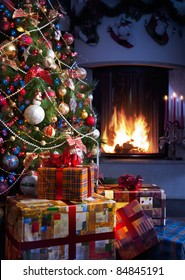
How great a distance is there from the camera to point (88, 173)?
6.49 ft

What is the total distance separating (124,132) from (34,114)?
8.29ft

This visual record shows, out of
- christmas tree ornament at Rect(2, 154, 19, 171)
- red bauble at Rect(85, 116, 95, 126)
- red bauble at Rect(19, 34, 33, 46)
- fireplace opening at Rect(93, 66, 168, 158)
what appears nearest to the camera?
christmas tree ornament at Rect(2, 154, 19, 171)

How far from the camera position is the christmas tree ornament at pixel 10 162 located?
7.78 feet

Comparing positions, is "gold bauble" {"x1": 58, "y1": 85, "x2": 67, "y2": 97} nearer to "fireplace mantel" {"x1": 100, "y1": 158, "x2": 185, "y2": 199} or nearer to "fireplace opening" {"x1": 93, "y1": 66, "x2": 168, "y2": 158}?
"fireplace mantel" {"x1": 100, "y1": 158, "x2": 185, "y2": 199}

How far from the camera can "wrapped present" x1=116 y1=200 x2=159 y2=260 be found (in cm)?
194

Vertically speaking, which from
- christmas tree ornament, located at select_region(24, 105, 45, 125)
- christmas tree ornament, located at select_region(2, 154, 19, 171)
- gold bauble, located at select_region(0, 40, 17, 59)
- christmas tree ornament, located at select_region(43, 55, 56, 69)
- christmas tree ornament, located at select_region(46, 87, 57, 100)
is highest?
gold bauble, located at select_region(0, 40, 17, 59)

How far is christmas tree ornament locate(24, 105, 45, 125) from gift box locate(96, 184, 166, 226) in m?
0.59

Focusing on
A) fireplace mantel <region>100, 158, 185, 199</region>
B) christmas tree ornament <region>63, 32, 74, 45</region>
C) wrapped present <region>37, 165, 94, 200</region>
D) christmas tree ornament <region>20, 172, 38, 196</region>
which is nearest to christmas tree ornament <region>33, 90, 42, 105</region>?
christmas tree ornament <region>20, 172, 38, 196</region>

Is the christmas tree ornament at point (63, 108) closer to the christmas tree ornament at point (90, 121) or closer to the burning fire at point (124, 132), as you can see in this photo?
the christmas tree ornament at point (90, 121)

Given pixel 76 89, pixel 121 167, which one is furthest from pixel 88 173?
pixel 121 167

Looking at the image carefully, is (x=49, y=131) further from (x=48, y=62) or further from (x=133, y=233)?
(x=133, y=233)
